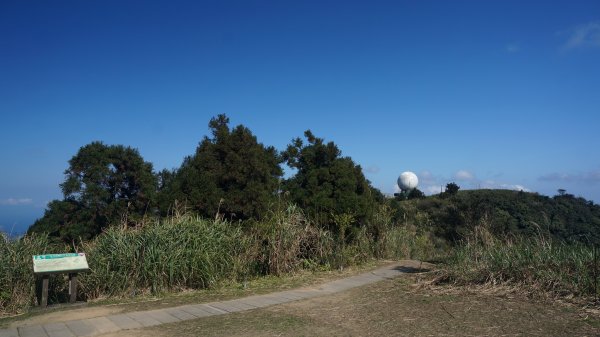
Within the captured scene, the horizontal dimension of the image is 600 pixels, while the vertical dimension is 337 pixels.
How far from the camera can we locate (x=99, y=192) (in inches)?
510

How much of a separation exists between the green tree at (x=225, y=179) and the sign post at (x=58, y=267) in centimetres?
287

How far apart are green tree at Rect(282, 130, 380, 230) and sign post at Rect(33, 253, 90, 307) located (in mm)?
5794

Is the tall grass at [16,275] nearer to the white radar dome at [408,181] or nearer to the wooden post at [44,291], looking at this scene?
the wooden post at [44,291]

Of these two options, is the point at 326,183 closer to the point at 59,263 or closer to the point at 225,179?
the point at 225,179

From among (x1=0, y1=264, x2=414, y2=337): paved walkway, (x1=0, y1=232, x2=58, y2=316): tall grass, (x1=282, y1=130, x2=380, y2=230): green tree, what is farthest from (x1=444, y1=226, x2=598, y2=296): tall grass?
(x1=0, y1=232, x2=58, y2=316): tall grass

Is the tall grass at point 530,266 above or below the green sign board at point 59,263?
below

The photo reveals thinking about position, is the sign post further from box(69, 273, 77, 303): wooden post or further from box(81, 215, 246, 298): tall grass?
box(81, 215, 246, 298): tall grass

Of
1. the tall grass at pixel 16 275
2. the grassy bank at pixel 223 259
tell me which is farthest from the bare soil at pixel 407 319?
the tall grass at pixel 16 275

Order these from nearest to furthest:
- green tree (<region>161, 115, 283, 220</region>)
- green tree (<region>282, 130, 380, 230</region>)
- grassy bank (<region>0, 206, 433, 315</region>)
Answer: grassy bank (<region>0, 206, 433, 315</region>) → green tree (<region>161, 115, 283, 220</region>) → green tree (<region>282, 130, 380, 230</region>)

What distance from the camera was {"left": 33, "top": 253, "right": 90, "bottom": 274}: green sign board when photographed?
24.1ft

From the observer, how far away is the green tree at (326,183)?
478 inches

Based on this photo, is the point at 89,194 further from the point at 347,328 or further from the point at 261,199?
the point at 347,328

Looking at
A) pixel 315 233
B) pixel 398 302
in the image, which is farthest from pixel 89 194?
pixel 398 302

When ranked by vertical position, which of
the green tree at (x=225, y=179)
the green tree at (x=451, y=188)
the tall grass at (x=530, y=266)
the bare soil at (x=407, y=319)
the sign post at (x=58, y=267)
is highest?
the green tree at (x=451, y=188)
